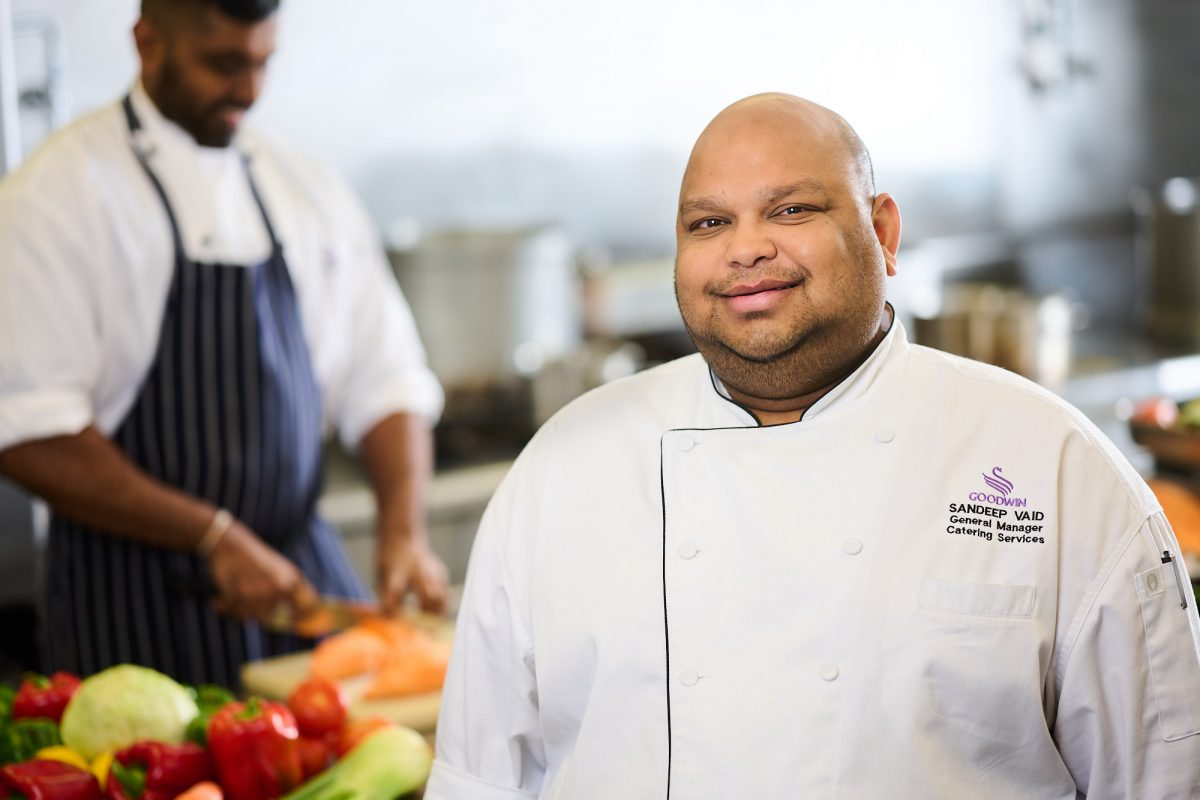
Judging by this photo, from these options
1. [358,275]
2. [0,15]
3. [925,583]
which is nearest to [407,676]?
[358,275]

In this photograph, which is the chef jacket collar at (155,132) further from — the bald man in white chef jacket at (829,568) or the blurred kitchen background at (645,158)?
the bald man in white chef jacket at (829,568)

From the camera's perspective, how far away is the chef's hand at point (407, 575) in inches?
92.9

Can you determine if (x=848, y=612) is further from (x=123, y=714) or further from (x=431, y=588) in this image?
(x=431, y=588)

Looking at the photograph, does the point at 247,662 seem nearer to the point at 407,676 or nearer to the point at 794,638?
the point at 407,676

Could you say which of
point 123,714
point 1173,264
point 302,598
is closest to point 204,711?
point 123,714

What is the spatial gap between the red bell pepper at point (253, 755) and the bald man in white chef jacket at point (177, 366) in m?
0.65

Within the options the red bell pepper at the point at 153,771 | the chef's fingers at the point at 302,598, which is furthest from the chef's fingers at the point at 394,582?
the red bell pepper at the point at 153,771

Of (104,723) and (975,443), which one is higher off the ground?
(975,443)

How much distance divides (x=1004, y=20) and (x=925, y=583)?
436cm

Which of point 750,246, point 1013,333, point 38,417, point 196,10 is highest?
point 196,10

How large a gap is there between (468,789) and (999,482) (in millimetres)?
612

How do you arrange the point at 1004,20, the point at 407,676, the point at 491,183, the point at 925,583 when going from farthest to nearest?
the point at 1004,20
the point at 491,183
the point at 407,676
the point at 925,583

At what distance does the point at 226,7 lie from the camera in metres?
2.14

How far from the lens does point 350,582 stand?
98.7 inches
